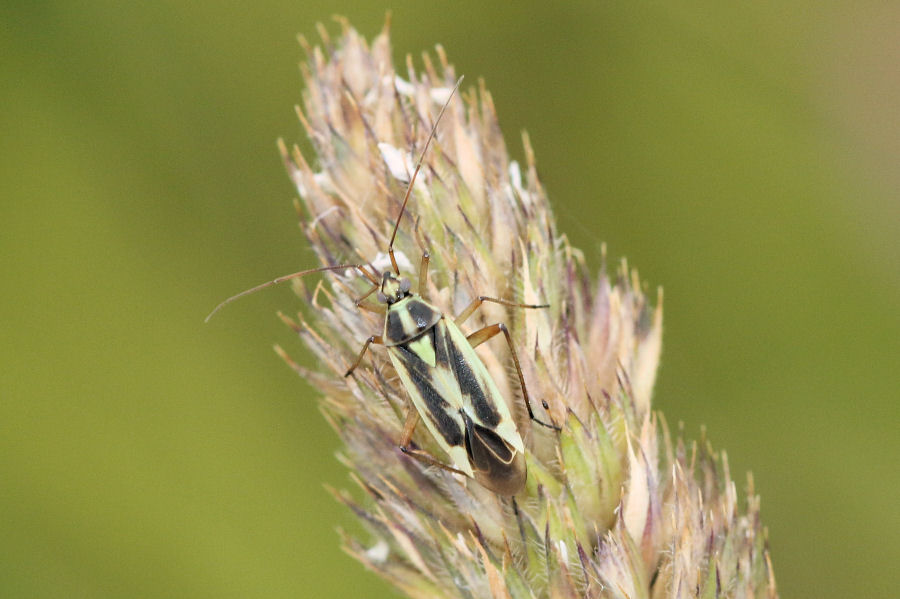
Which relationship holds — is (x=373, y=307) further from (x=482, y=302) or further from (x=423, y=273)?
(x=482, y=302)

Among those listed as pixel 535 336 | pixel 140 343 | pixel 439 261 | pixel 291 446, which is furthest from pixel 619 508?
pixel 140 343

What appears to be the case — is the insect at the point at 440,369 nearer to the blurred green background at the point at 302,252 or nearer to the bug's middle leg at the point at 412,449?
the bug's middle leg at the point at 412,449

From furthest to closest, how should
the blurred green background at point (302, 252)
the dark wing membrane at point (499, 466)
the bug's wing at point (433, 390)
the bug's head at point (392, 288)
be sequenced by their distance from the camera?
the blurred green background at point (302, 252) → the bug's head at point (392, 288) → the bug's wing at point (433, 390) → the dark wing membrane at point (499, 466)

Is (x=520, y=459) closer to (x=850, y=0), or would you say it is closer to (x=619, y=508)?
(x=619, y=508)

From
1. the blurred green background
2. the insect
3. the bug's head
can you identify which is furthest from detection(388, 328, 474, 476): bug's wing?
the blurred green background

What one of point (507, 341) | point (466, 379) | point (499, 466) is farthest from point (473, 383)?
point (499, 466)

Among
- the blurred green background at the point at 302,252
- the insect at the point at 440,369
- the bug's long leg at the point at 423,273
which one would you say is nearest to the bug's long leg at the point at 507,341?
the insect at the point at 440,369
